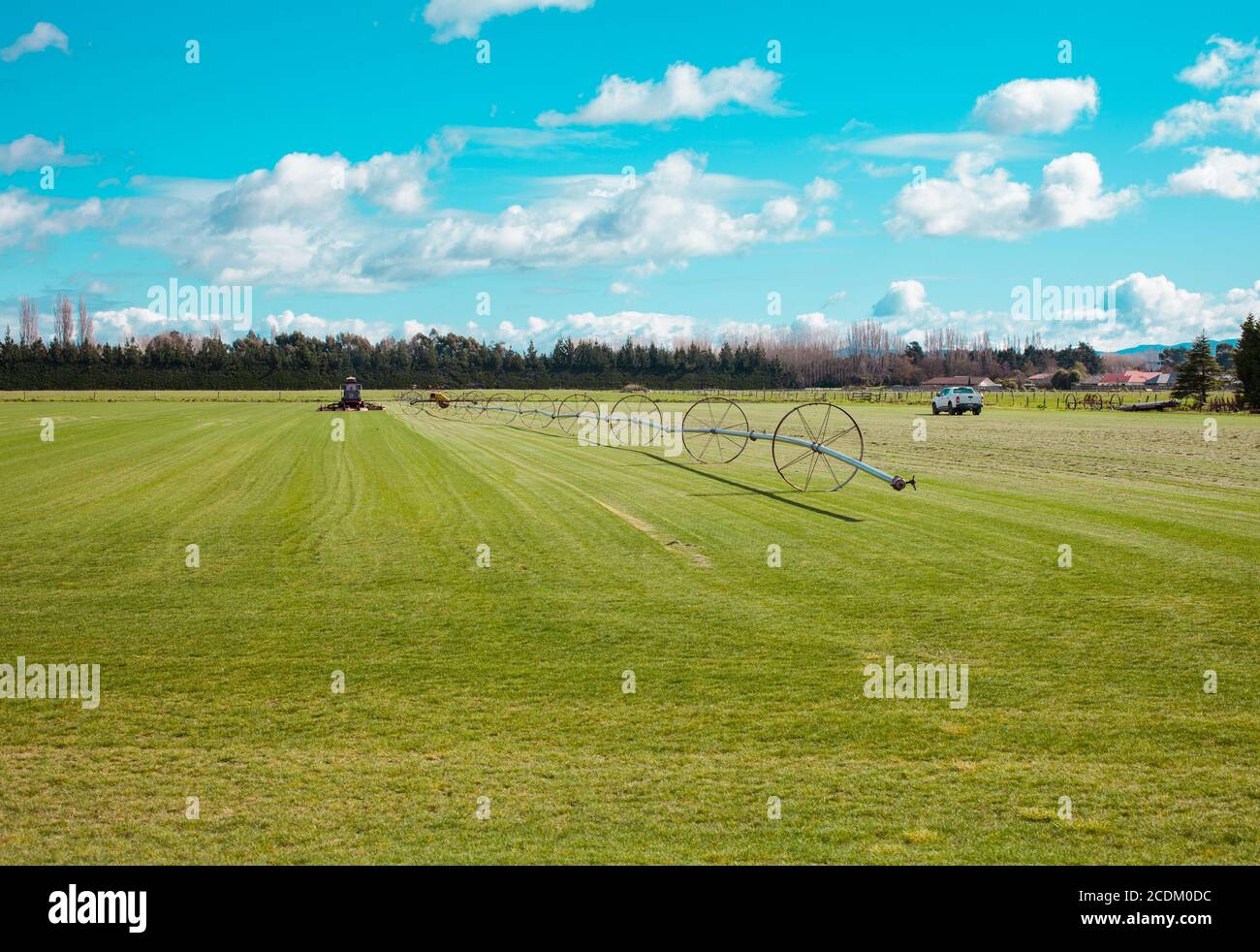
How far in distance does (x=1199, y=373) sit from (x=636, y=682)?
74.6m

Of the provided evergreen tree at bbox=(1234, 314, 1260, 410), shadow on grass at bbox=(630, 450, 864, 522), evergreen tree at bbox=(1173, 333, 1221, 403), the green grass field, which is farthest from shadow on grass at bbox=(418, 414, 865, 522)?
evergreen tree at bbox=(1173, 333, 1221, 403)

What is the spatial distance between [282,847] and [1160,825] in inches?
186

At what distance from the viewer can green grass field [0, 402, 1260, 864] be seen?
5.41 m

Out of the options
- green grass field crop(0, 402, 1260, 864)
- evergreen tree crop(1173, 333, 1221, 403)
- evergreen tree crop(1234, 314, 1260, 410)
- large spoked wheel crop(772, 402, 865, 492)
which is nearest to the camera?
green grass field crop(0, 402, 1260, 864)

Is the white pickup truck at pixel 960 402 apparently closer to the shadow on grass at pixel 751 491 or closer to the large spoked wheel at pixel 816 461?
the large spoked wheel at pixel 816 461

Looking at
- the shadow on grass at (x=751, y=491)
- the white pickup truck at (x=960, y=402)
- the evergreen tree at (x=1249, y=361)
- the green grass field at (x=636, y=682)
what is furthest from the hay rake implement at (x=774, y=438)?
the evergreen tree at (x=1249, y=361)

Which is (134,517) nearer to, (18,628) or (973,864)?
(18,628)

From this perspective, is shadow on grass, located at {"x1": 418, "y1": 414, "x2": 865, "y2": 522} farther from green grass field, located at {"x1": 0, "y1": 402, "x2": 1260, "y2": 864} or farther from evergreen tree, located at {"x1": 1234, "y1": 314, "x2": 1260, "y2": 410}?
evergreen tree, located at {"x1": 1234, "y1": 314, "x2": 1260, "y2": 410}

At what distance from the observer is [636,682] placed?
8.02 metres

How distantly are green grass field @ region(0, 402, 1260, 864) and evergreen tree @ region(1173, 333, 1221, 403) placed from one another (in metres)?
59.7

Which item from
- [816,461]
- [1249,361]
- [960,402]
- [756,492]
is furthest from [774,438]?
[1249,361]

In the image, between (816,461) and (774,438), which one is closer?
(774,438)

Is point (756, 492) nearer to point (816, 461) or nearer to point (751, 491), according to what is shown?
point (751, 491)

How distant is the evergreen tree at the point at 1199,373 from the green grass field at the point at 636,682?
59667mm
